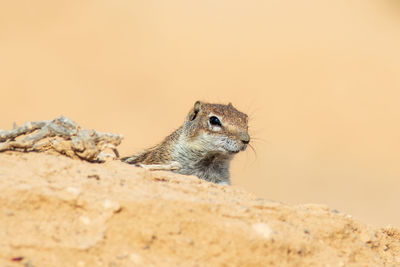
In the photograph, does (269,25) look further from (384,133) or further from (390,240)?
(390,240)

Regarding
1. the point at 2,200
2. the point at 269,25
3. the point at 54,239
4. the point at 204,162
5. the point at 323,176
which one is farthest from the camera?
the point at 269,25

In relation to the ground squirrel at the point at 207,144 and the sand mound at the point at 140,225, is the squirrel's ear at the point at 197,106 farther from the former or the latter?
the sand mound at the point at 140,225

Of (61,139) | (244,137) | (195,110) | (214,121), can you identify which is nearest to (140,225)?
(61,139)

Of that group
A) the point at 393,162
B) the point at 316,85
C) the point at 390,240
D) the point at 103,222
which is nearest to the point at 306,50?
the point at 316,85

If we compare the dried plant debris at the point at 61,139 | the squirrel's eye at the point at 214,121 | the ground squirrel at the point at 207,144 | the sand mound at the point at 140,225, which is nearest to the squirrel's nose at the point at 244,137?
the ground squirrel at the point at 207,144

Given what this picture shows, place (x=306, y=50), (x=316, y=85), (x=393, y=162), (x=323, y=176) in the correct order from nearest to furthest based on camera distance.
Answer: (x=323, y=176) < (x=393, y=162) < (x=316, y=85) < (x=306, y=50)

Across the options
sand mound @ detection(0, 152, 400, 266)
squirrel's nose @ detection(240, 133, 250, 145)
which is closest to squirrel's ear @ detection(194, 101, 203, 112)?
squirrel's nose @ detection(240, 133, 250, 145)

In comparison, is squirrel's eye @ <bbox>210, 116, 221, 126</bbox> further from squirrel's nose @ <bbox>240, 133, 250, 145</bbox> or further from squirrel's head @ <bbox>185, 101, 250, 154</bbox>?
squirrel's nose @ <bbox>240, 133, 250, 145</bbox>
